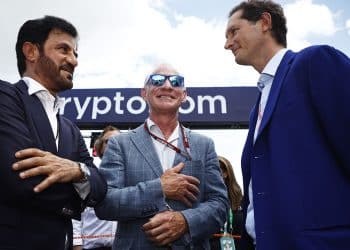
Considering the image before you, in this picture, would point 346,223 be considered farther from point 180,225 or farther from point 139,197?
point 139,197

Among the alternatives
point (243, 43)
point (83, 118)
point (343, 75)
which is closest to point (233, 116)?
point (83, 118)

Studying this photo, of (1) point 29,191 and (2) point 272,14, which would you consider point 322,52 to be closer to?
(2) point 272,14

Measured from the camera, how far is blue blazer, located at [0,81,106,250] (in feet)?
5.64

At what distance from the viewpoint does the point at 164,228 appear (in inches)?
90.9

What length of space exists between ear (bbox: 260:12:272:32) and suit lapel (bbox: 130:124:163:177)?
1.17m

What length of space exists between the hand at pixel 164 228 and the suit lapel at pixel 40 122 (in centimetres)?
78

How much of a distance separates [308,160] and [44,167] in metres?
1.30

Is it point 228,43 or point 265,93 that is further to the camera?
point 228,43

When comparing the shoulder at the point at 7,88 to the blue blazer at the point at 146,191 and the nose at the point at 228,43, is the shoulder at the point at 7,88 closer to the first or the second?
the blue blazer at the point at 146,191

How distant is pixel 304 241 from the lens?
1608mm

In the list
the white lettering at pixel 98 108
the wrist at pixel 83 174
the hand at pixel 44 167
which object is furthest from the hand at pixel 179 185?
the white lettering at pixel 98 108

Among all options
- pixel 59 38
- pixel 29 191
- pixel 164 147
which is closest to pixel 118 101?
pixel 164 147

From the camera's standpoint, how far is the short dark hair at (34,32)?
244 cm

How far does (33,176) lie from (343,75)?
5.19 feet
